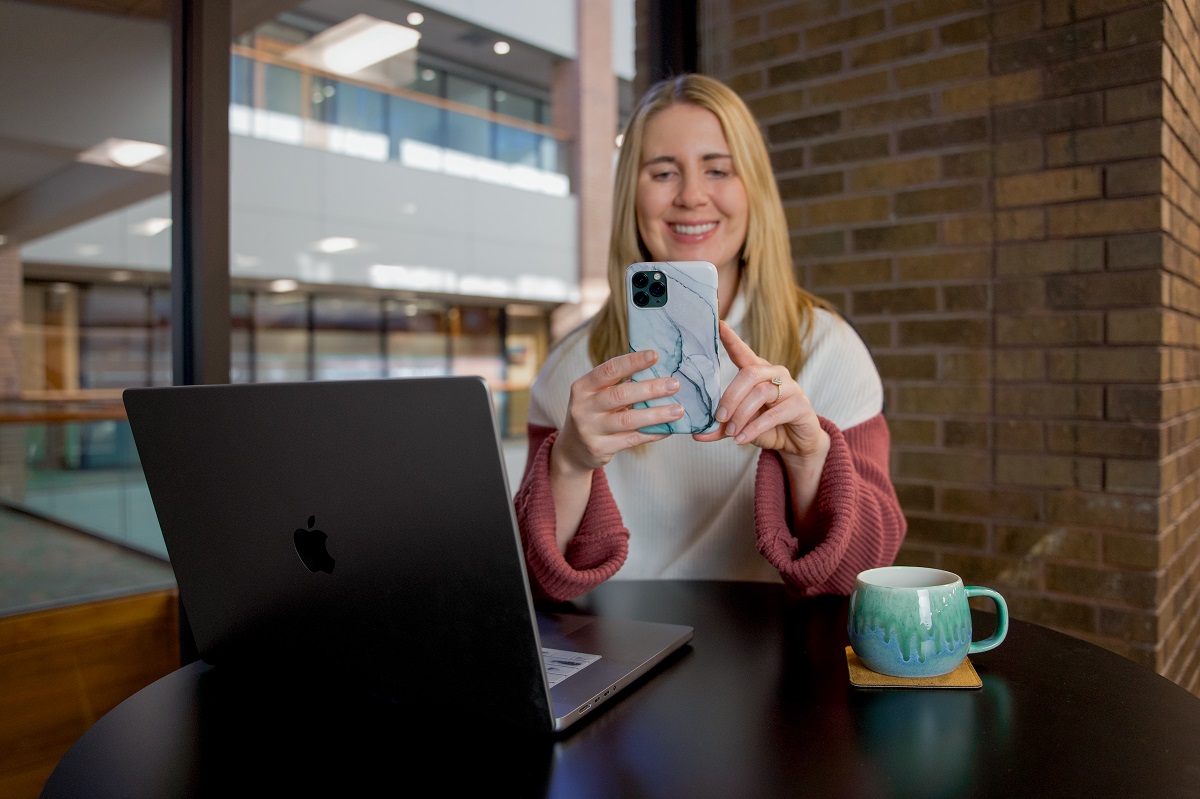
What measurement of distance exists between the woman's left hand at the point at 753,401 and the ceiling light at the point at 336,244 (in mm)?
6186

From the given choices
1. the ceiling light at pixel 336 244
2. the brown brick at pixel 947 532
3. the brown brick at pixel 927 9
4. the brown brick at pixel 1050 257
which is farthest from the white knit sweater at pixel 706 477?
the ceiling light at pixel 336 244

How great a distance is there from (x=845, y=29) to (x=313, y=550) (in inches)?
80.2

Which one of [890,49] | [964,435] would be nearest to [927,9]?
[890,49]

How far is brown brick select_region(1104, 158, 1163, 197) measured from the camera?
5.75ft

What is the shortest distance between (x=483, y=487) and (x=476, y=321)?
7.69 m

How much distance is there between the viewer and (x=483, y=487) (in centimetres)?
58

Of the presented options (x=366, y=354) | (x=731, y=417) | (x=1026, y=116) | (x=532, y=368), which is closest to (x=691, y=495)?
(x=731, y=417)

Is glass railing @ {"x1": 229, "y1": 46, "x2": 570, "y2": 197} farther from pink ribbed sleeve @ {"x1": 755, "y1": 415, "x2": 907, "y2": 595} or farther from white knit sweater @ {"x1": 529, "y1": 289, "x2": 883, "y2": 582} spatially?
pink ribbed sleeve @ {"x1": 755, "y1": 415, "x2": 907, "y2": 595}

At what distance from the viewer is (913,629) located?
737 millimetres

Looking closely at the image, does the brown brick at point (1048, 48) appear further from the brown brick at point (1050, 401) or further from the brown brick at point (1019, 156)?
the brown brick at point (1050, 401)

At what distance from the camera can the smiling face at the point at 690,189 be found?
1408 millimetres

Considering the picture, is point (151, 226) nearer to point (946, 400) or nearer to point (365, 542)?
point (365, 542)

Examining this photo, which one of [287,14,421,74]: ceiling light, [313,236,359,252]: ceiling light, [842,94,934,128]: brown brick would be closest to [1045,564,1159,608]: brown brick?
[842,94,934,128]: brown brick

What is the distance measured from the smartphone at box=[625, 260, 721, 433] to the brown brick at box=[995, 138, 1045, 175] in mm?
1386
